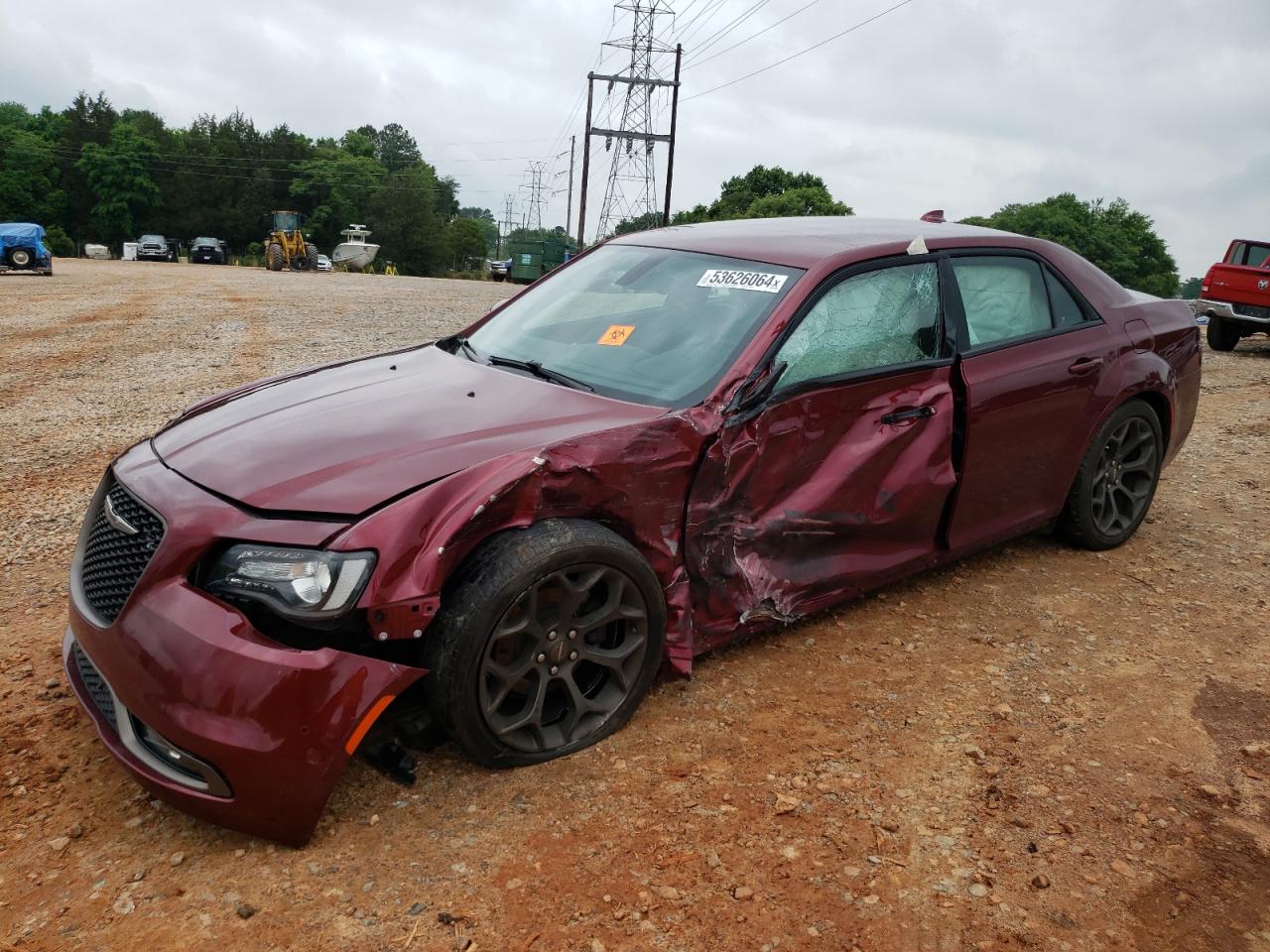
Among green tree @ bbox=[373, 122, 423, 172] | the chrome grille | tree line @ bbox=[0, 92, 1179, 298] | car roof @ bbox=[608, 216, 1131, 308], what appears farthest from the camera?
green tree @ bbox=[373, 122, 423, 172]

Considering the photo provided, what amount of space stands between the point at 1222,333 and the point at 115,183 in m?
77.4

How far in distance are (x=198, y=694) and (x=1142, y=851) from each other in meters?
2.48

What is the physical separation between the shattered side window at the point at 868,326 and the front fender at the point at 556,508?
0.54 metres

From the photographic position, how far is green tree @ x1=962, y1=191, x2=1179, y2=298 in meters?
57.4

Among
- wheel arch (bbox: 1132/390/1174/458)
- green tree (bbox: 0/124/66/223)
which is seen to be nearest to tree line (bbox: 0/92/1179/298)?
green tree (bbox: 0/124/66/223)

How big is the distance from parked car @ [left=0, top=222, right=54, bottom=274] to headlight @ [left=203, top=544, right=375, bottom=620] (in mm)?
26909

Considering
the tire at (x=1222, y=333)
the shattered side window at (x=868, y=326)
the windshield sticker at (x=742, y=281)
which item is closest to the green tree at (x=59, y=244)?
the tire at (x=1222, y=333)

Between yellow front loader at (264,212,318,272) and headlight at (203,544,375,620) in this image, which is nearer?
headlight at (203,544,375,620)

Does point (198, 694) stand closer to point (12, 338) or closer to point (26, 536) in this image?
→ point (26, 536)

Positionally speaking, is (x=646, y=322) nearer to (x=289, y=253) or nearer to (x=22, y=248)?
(x=22, y=248)

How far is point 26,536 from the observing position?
4609mm

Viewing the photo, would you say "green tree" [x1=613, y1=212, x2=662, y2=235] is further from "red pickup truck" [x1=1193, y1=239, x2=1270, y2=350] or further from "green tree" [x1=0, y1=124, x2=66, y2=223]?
"green tree" [x1=0, y1=124, x2=66, y2=223]

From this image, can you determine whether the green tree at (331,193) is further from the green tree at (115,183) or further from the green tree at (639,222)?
the green tree at (639,222)

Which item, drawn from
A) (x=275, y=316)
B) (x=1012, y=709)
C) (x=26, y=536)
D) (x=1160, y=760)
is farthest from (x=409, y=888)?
(x=275, y=316)
